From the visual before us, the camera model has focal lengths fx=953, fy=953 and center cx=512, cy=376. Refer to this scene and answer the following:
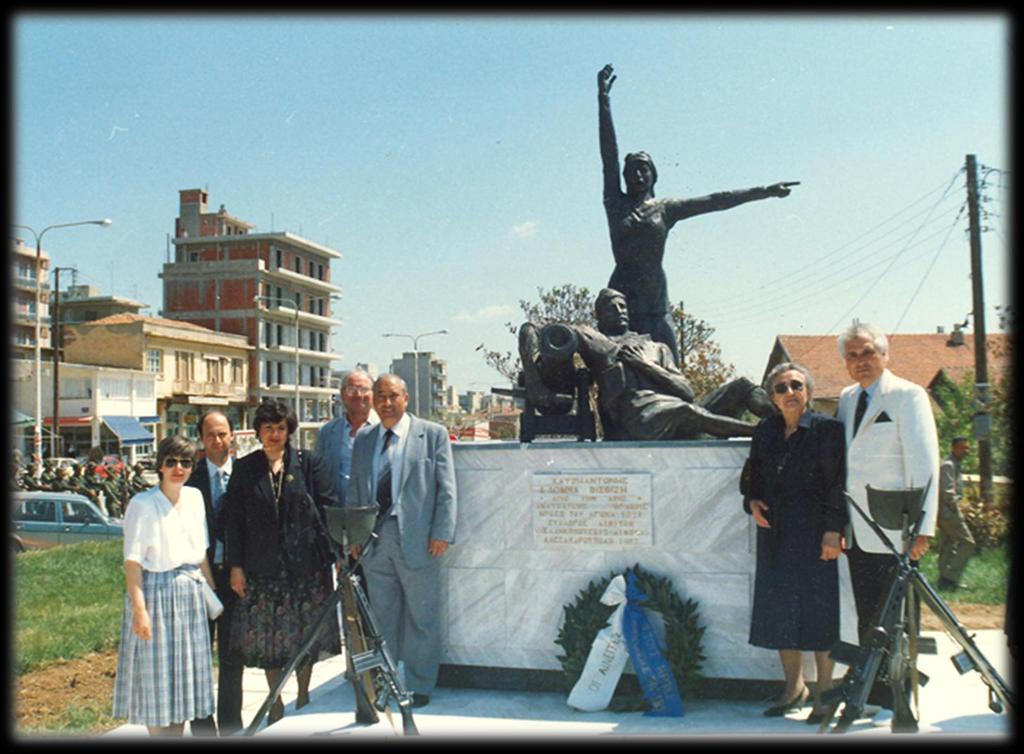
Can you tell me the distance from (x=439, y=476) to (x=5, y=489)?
3204 mm

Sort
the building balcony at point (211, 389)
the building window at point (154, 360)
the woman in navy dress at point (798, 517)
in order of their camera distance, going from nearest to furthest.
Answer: the woman in navy dress at point (798, 517) < the building window at point (154, 360) < the building balcony at point (211, 389)

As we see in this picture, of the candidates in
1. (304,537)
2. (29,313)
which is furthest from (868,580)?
(29,313)

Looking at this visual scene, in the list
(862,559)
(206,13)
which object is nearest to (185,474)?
(206,13)

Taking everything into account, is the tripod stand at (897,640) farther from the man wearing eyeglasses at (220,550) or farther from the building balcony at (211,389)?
the building balcony at (211,389)

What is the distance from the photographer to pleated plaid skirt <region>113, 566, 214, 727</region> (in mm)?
4285

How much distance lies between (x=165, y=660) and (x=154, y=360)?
46261 mm

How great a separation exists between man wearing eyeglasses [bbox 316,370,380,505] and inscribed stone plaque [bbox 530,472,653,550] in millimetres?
1189

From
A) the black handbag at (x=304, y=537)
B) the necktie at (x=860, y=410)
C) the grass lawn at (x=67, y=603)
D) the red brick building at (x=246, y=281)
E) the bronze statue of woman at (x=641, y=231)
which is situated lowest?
the grass lawn at (x=67, y=603)

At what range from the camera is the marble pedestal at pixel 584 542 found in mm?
5488

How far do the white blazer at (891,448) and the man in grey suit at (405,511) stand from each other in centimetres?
220

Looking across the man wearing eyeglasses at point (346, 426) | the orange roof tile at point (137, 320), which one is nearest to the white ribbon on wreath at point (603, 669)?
the man wearing eyeglasses at point (346, 426)

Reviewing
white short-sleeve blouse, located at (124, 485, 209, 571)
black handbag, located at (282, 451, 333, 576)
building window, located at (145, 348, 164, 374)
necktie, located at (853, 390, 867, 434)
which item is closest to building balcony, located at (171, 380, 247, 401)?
building window, located at (145, 348, 164, 374)

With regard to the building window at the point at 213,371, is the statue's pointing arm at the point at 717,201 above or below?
below

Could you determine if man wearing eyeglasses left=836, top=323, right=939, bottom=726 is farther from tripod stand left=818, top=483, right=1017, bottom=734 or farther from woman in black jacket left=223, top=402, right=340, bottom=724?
woman in black jacket left=223, top=402, right=340, bottom=724
